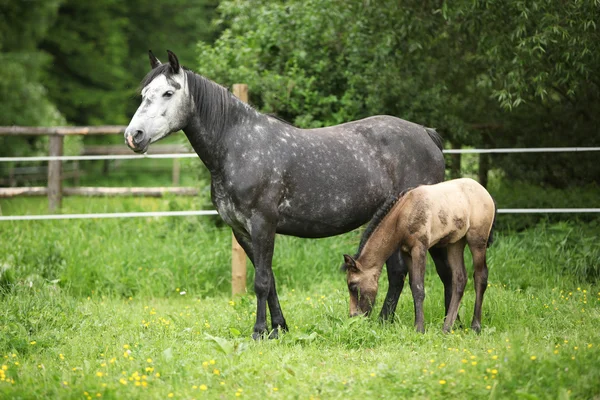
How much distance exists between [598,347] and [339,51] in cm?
606

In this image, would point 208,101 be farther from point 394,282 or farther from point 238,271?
point 238,271

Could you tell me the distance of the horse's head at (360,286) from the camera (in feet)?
18.3

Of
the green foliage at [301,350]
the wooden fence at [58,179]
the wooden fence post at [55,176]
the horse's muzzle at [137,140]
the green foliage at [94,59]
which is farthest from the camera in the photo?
the green foliage at [94,59]

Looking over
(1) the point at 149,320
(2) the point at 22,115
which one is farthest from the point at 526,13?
(2) the point at 22,115

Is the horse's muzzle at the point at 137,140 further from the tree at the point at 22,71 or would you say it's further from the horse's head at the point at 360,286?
the tree at the point at 22,71

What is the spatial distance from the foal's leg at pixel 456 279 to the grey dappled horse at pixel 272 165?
0.22m

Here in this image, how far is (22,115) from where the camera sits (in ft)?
63.6

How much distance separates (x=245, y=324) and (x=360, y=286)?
1159mm

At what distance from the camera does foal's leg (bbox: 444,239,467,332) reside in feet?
18.8

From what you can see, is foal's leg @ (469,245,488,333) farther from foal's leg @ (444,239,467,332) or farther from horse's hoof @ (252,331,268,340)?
horse's hoof @ (252,331,268,340)

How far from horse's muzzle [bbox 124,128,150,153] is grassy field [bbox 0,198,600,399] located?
151 centimetres

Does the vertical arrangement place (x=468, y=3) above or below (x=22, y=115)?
above

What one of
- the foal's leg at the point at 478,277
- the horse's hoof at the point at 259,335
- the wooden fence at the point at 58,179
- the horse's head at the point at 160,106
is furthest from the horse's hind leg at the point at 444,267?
the wooden fence at the point at 58,179

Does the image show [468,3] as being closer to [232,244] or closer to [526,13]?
[526,13]
